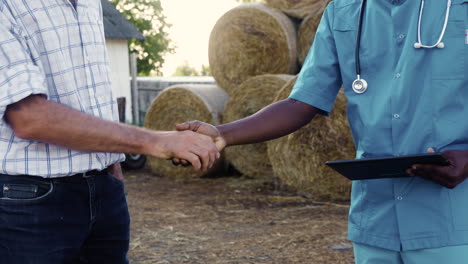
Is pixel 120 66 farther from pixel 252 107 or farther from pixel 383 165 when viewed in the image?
pixel 383 165

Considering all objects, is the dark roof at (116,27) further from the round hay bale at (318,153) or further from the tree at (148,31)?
the round hay bale at (318,153)

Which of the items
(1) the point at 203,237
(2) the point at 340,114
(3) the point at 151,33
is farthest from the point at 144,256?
(3) the point at 151,33

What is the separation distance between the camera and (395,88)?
217cm

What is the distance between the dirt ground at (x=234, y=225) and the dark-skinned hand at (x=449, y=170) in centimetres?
283

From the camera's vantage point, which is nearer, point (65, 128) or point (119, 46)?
point (65, 128)

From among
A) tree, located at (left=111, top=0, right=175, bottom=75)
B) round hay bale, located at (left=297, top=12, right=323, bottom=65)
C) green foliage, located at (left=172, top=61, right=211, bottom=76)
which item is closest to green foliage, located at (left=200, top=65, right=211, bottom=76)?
green foliage, located at (left=172, top=61, right=211, bottom=76)

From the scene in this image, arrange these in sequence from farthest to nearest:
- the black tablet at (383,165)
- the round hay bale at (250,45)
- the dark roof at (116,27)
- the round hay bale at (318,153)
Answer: the dark roof at (116,27)
the round hay bale at (250,45)
the round hay bale at (318,153)
the black tablet at (383,165)

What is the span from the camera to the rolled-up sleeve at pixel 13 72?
219 cm

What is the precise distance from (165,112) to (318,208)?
3.19 meters

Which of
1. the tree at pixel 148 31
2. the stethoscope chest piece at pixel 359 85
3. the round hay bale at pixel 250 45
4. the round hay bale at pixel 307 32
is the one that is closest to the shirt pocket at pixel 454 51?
the stethoscope chest piece at pixel 359 85

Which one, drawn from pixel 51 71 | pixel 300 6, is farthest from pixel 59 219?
pixel 300 6

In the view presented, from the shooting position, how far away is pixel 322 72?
2490mm

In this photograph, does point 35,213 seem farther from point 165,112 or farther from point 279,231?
point 165,112

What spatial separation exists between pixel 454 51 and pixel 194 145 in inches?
41.8
